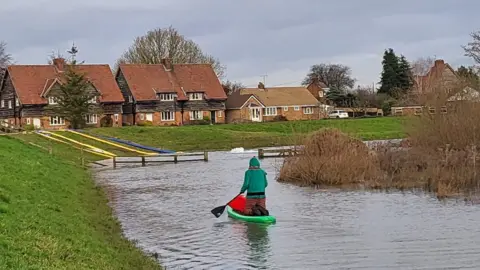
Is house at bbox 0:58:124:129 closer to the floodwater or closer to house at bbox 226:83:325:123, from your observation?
house at bbox 226:83:325:123

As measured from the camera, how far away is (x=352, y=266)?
13.4 metres

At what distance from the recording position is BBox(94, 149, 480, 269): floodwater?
14133 millimetres

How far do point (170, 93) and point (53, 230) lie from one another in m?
68.9

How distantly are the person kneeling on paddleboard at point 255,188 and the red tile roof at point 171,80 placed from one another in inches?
2395

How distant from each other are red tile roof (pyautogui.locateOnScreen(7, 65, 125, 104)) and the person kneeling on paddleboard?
180 ft

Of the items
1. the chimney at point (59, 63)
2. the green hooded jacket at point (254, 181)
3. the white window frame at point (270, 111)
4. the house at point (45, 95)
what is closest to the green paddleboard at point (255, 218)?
the green hooded jacket at point (254, 181)

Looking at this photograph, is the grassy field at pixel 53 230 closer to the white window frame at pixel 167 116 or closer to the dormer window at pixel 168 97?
the dormer window at pixel 168 97

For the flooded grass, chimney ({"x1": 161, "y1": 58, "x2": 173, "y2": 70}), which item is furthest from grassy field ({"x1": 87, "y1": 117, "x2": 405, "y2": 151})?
the flooded grass

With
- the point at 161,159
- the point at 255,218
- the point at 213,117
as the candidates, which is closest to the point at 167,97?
the point at 213,117

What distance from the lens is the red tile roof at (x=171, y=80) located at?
3172 inches

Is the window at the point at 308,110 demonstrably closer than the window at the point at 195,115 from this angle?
No

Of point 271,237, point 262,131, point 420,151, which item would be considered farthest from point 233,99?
point 271,237

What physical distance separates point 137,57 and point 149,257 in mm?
80933

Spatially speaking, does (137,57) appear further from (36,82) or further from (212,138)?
(212,138)
